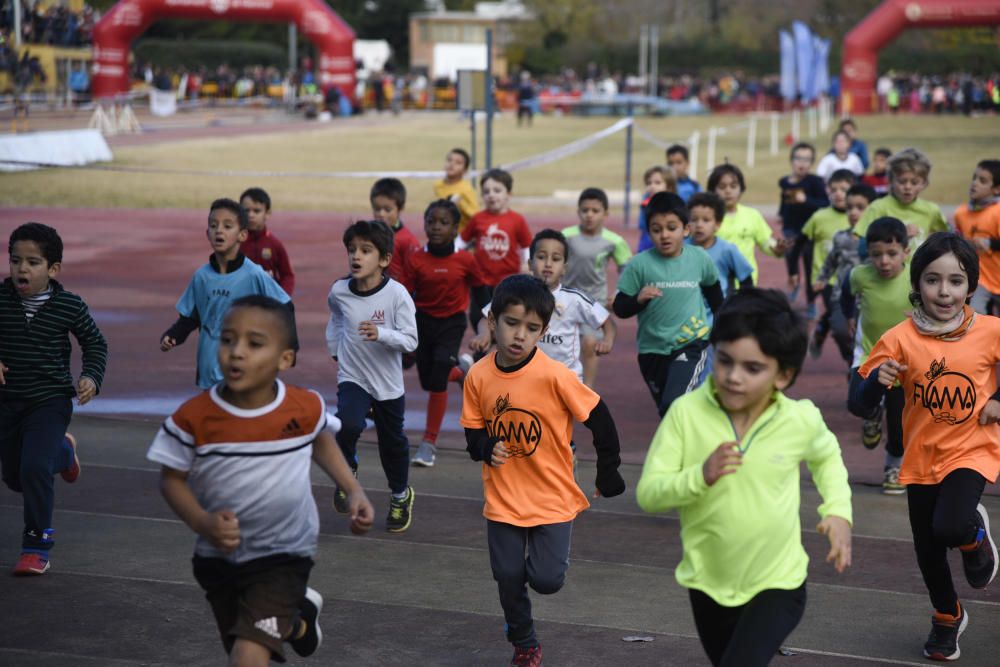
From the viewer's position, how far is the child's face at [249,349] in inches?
165

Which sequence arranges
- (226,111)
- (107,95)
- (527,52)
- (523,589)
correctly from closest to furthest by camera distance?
(523,589)
(107,95)
(226,111)
(527,52)

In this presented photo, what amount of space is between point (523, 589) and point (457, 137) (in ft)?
138

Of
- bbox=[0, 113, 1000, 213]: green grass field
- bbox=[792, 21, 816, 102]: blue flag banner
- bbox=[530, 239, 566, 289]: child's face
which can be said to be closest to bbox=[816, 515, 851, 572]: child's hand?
bbox=[530, 239, 566, 289]: child's face

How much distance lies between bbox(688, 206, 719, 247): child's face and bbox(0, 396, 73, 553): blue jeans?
13.8 feet

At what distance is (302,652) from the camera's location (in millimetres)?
4582

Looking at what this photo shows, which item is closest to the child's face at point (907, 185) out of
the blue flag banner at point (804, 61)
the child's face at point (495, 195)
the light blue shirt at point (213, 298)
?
the child's face at point (495, 195)

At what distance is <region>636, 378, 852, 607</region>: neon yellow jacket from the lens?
13.3 ft

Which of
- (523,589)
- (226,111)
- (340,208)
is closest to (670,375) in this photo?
(523,589)

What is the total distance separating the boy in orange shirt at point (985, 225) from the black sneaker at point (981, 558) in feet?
14.7

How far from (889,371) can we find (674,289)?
2687 mm

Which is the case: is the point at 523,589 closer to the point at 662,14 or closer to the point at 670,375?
the point at 670,375

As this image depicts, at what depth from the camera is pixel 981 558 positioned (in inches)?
222

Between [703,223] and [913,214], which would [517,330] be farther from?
[913,214]

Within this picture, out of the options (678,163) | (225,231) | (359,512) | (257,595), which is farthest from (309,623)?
(678,163)
